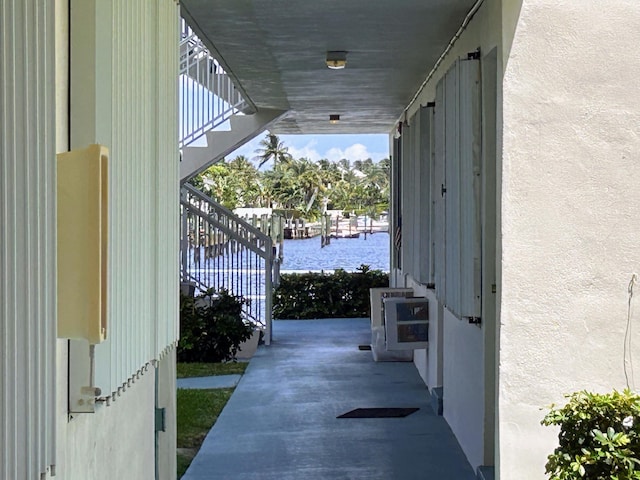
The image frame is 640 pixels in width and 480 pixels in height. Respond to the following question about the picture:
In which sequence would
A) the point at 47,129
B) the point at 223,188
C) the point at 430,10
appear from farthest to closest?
the point at 223,188, the point at 430,10, the point at 47,129

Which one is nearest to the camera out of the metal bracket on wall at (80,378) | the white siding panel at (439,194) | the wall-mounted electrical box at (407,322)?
the metal bracket on wall at (80,378)

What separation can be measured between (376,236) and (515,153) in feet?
160

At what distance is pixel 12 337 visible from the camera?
7.13ft

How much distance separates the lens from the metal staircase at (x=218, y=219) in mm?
10656

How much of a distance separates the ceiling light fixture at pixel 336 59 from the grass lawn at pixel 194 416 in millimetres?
3341

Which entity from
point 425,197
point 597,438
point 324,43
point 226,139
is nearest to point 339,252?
point 226,139

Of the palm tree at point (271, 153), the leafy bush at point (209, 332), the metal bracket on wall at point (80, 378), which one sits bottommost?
the leafy bush at point (209, 332)

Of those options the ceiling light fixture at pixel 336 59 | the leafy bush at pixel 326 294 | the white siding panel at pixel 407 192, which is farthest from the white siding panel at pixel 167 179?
the leafy bush at pixel 326 294

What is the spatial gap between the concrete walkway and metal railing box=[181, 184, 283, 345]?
1.12m

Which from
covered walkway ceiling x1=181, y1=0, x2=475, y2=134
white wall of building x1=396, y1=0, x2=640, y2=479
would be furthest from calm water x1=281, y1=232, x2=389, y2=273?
white wall of building x1=396, y1=0, x2=640, y2=479

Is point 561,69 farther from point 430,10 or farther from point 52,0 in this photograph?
point 52,0

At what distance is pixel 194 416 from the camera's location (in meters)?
7.92

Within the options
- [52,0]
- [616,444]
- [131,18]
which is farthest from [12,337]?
[616,444]

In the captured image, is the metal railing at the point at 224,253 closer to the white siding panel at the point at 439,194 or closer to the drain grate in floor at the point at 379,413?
the drain grate in floor at the point at 379,413
